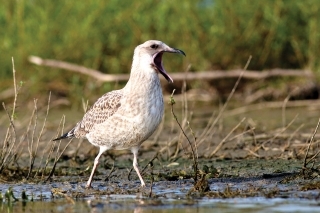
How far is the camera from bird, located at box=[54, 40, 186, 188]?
27.3 feet

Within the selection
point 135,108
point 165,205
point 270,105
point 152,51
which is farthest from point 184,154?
point 270,105

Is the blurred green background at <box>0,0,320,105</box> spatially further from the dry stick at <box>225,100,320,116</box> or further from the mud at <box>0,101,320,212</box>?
the mud at <box>0,101,320,212</box>

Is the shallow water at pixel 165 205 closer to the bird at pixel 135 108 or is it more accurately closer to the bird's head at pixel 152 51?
the bird at pixel 135 108

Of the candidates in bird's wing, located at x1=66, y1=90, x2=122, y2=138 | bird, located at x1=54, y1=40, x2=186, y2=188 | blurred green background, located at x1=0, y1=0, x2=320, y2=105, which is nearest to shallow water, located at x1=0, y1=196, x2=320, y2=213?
bird, located at x1=54, y1=40, x2=186, y2=188

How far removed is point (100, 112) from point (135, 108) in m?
0.68

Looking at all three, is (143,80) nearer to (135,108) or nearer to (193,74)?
(135,108)

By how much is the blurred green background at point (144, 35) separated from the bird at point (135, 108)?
5.88m

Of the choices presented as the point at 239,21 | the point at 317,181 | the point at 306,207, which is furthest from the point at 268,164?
the point at 239,21

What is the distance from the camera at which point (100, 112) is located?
8883mm

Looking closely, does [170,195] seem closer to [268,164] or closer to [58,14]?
[268,164]

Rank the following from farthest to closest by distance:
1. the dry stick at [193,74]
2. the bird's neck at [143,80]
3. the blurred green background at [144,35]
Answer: the blurred green background at [144,35]
the dry stick at [193,74]
the bird's neck at [143,80]

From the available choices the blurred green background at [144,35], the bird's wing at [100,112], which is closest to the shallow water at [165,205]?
the bird's wing at [100,112]

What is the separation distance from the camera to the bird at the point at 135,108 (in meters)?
8.31

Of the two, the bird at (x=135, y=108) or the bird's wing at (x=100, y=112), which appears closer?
the bird at (x=135, y=108)
